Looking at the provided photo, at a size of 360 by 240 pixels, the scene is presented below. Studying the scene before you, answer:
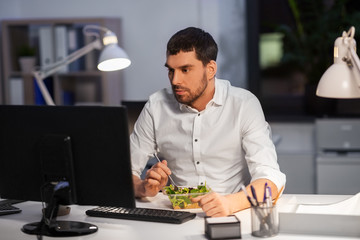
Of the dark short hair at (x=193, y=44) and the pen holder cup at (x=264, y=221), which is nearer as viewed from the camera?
the pen holder cup at (x=264, y=221)

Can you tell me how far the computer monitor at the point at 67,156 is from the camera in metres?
1.74

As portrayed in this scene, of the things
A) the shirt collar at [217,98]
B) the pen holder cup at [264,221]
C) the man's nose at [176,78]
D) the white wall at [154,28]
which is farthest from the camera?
the white wall at [154,28]

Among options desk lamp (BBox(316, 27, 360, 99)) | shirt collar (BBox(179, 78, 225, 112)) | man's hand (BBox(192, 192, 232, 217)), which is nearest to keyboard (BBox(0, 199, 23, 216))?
man's hand (BBox(192, 192, 232, 217))

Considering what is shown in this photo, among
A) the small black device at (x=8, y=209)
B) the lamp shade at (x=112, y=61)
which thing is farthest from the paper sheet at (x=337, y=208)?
the lamp shade at (x=112, y=61)

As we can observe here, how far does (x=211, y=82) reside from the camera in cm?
244

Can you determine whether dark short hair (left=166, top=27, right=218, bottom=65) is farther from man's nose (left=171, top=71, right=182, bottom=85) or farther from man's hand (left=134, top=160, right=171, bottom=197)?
man's hand (left=134, top=160, right=171, bottom=197)

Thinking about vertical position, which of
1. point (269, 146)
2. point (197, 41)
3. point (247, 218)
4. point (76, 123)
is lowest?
point (247, 218)

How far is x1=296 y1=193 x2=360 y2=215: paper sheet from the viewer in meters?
1.85

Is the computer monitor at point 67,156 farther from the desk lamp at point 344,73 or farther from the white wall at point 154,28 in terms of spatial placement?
the white wall at point 154,28

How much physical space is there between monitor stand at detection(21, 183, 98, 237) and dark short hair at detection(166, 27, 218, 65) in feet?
2.54

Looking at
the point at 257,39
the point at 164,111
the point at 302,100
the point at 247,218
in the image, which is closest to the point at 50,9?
the point at 257,39

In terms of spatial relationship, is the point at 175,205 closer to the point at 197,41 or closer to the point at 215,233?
the point at 215,233

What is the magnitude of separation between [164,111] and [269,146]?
0.50m

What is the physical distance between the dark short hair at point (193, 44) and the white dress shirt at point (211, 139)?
0.17 meters
